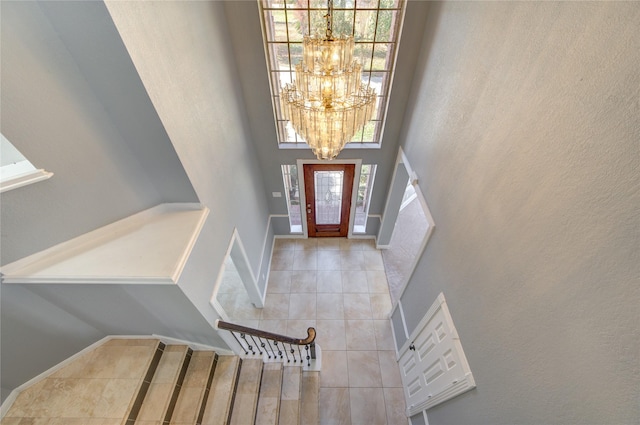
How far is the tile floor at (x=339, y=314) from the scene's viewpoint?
309 centimetres

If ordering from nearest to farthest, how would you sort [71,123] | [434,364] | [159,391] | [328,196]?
1. [71,123]
2. [159,391]
3. [434,364]
4. [328,196]

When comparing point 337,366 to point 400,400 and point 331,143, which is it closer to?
point 400,400

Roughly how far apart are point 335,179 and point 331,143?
2.29 m

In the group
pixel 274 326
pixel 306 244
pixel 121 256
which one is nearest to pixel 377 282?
pixel 306 244

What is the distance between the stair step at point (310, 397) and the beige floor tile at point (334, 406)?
5.4 inches

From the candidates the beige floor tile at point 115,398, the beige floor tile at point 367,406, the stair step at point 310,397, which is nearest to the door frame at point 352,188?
the stair step at point 310,397

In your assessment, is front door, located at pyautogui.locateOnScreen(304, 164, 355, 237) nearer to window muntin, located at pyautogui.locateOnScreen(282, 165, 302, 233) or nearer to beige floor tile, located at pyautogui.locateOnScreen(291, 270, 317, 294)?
window muntin, located at pyautogui.locateOnScreen(282, 165, 302, 233)

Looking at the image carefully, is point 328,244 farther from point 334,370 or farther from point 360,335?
point 334,370

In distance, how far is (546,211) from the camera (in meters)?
1.16

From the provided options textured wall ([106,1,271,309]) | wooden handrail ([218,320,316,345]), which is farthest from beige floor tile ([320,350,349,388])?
textured wall ([106,1,271,309])

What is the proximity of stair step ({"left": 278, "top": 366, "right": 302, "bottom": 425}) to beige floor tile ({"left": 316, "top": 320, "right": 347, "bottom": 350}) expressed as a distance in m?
0.67

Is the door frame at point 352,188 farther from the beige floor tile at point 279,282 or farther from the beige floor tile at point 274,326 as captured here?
the beige floor tile at point 274,326

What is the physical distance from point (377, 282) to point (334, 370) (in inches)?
64.2

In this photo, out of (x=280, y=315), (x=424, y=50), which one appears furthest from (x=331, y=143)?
(x=280, y=315)
